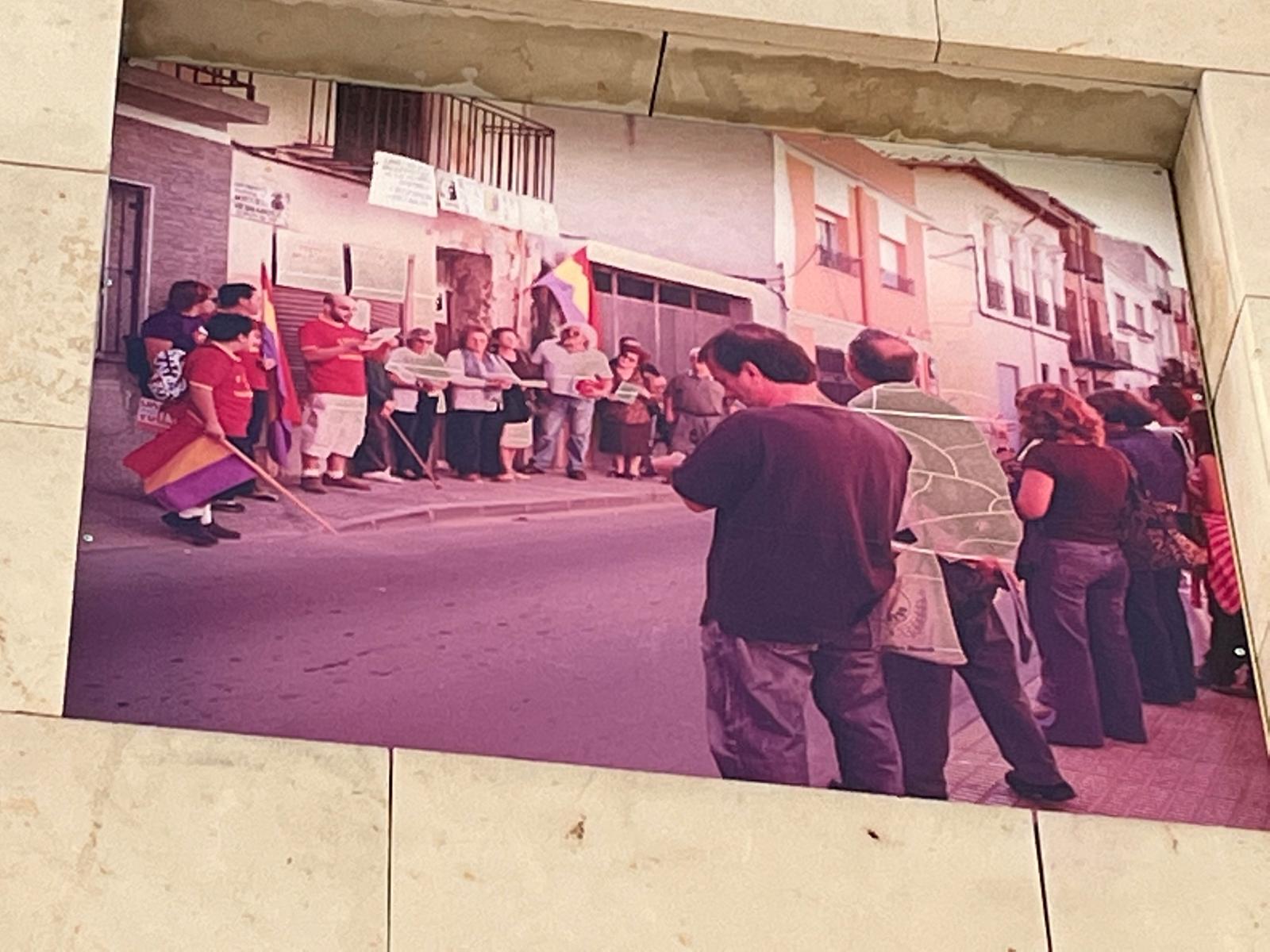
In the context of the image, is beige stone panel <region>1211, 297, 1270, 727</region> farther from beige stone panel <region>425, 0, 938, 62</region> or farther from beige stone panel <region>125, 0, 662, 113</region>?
beige stone panel <region>125, 0, 662, 113</region>

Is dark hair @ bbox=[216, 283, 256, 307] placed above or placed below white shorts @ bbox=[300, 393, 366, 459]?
above

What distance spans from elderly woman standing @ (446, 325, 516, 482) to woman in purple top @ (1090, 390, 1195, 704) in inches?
48.8

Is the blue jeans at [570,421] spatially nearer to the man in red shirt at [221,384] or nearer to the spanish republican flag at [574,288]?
the spanish republican flag at [574,288]

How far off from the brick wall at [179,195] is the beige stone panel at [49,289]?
0.23m

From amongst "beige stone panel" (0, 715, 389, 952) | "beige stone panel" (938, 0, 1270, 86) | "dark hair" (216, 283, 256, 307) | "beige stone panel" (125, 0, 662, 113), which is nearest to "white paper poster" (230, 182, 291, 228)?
"dark hair" (216, 283, 256, 307)

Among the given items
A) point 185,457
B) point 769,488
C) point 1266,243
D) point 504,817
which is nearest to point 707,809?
point 504,817

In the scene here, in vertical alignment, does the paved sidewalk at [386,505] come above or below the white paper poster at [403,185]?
below

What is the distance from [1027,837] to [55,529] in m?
1.73

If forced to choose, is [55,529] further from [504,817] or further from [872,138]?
[872,138]

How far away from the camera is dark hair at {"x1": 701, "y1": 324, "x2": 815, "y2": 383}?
13.8ft

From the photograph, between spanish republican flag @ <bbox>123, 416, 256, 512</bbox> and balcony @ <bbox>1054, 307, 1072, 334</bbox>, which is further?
balcony @ <bbox>1054, 307, 1072, 334</bbox>

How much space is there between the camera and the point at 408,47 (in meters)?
4.48

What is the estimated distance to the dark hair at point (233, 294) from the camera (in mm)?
4082

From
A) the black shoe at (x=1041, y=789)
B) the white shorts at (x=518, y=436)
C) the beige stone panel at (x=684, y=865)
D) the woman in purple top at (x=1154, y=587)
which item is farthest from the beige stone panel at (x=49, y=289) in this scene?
the woman in purple top at (x=1154, y=587)
